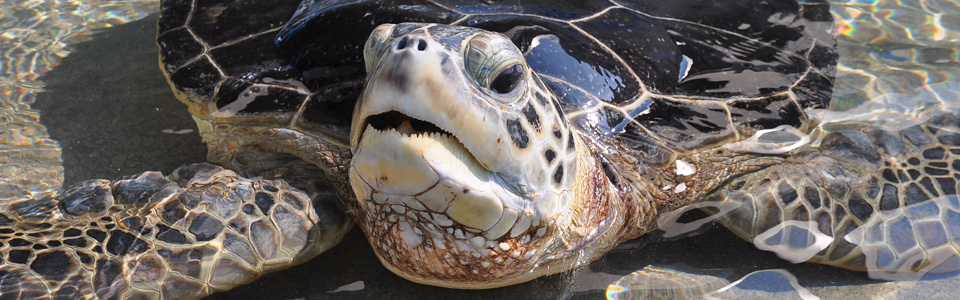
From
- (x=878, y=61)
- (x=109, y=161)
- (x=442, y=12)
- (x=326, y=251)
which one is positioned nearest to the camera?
(x=326, y=251)

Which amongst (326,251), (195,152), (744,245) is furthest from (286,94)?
(744,245)

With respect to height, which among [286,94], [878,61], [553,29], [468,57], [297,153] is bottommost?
[878,61]

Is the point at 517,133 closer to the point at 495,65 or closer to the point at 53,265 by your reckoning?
the point at 495,65

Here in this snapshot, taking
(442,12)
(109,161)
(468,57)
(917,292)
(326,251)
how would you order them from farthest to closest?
(109,161)
(442,12)
(326,251)
(917,292)
(468,57)

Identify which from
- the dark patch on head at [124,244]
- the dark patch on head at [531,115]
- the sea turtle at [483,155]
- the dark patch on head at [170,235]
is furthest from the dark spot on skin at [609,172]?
the dark patch on head at [124,244]

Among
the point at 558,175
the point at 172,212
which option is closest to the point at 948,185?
the point at 558,175

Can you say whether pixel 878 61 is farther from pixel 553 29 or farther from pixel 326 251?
pixel 326 251

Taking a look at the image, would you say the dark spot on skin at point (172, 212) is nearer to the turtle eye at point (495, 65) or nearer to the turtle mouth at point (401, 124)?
the turtle mouth at point (401, 124)
